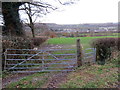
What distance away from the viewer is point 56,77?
16.8ft

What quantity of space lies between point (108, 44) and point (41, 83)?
6629 millimetres

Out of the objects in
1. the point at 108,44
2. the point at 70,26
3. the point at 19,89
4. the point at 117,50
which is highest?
the point at 70,26

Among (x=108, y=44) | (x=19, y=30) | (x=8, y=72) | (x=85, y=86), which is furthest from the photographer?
(x=19, y=30)

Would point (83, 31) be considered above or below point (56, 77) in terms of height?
above

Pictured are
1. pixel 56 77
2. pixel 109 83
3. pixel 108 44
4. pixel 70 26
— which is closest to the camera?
pixel 109 83

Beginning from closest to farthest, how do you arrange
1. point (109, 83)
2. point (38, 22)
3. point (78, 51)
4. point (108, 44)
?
point (109, 83) → point (78, 51) → point (108, 44) → point (38, 22)

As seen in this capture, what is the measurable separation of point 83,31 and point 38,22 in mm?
13893

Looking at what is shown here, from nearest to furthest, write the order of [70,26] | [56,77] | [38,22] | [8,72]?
1. [56,77]
2. [8,72]
3. [38,22]
4. [70,26]

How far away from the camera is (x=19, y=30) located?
10.6m

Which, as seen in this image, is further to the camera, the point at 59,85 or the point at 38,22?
the point at 38,22

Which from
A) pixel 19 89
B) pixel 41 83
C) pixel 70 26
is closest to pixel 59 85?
pixel 41 83

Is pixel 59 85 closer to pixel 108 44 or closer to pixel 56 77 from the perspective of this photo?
pixel 56 77

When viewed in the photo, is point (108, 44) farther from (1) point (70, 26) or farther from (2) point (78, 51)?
(1) point (70, 26)

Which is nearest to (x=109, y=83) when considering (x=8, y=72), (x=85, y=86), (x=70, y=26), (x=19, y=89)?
(x=85, y=86)
